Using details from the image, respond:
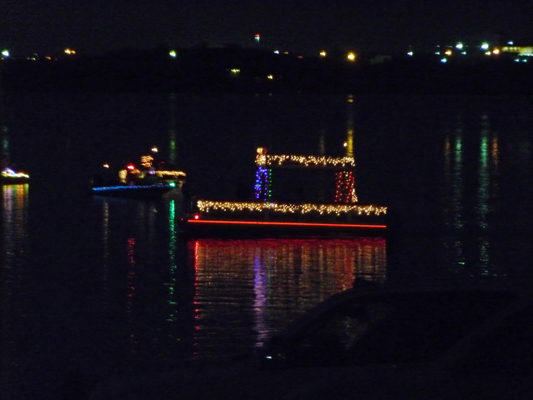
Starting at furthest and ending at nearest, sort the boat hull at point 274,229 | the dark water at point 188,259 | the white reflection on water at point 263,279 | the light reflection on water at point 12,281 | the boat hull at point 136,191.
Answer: the boat hull at point 136,191 → the boat hull at point 274,229 → the white reflection on water at point 263,279 → the dark water at point 188,259 → the light reflection on water at point 12,281

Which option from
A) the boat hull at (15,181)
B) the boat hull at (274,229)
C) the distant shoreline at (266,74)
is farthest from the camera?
the distant shoreline at (266,74)

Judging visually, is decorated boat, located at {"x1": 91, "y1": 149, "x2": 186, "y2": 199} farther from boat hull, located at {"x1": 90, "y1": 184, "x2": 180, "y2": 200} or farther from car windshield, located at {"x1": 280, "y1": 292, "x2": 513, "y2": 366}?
car windshield, located at {"x1": 280, "y1": 292, "x2": 513, "y2": 366}

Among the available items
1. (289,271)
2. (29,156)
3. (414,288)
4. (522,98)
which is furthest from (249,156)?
(522,98)

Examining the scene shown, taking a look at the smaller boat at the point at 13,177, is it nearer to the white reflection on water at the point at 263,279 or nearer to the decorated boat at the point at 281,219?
the decorated boat at the point at 281,219

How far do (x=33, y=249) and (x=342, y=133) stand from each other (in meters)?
63.5

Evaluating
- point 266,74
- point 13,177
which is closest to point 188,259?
point 13,177

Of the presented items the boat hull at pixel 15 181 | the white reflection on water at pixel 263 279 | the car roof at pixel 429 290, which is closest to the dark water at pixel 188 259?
the white reflection on water at pixel 263 279

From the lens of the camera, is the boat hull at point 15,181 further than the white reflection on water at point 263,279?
Yes

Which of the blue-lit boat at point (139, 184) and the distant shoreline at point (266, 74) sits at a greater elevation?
the distant shoreline at point (266, 74)

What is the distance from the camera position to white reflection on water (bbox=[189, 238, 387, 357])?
12477 millimetres

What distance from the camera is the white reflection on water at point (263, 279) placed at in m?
12.5

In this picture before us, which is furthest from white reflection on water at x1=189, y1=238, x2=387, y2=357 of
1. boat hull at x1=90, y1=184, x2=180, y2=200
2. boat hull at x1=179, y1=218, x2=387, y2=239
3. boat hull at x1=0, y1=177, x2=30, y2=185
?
boat hull at x1=0, y1=177, x2=30, y2=185

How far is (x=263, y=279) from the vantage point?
17.7m

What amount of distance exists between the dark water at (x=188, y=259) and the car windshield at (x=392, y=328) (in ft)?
1.10
